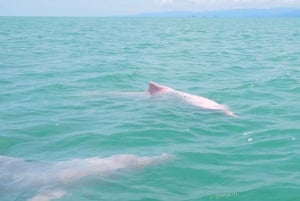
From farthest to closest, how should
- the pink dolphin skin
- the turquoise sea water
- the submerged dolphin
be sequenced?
the pink dolphin skin
the turquoise sea water
the submerged dolphin

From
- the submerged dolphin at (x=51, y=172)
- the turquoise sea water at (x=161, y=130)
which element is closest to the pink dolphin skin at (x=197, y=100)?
the turquoise sea water at (x=161, y=130)

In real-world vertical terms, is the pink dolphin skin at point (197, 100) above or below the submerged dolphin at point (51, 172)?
above

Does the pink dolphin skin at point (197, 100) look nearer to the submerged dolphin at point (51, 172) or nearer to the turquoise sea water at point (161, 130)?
the turquoise sea water at point (161, 130)

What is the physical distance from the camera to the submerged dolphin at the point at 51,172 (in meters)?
7.08

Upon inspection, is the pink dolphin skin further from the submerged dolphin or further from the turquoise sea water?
the submerged dolphin

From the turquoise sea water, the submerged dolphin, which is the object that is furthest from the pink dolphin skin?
the submerged dolphin

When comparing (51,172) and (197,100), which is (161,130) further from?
(51,172)

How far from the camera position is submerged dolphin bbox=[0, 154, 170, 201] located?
7.08m

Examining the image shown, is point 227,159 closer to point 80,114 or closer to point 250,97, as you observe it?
point 80,114

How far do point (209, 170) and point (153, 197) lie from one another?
140 centimetres

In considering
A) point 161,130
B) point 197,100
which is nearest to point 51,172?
point 161,130

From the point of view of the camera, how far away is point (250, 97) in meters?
13.8

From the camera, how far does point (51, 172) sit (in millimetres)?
7668

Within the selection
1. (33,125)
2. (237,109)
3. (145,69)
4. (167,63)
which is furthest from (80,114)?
(167,63)
